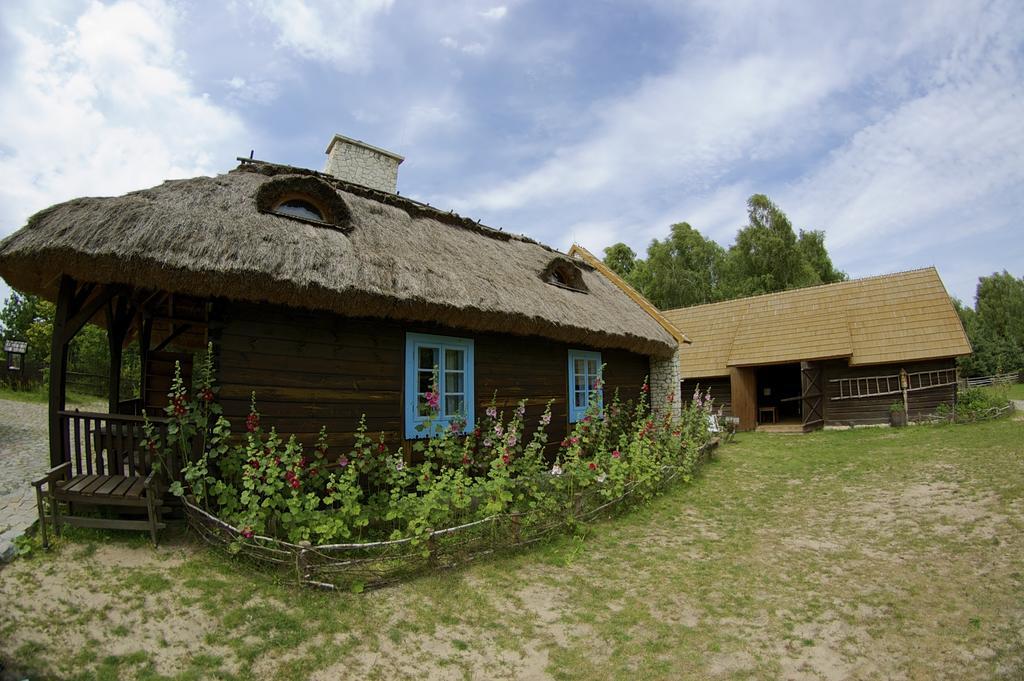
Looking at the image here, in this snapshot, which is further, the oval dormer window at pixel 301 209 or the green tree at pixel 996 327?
the green tree at pixel 996 327

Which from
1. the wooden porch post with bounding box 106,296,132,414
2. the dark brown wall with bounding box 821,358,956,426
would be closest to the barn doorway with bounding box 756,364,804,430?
the dark brown wall with bounding box 821,358,956,426

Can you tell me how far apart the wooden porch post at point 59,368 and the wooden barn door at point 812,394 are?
15923 mm

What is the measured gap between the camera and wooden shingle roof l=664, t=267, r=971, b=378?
46.8ft

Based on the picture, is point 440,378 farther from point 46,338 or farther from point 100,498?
point 46,338

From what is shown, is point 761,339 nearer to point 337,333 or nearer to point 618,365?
point 618,365

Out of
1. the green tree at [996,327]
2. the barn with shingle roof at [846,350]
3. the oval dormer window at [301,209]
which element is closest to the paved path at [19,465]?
the oval dormer window at [301,209]

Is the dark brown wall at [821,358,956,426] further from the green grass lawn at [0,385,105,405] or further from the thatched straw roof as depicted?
the green grass lawn at [0,385,105,405]

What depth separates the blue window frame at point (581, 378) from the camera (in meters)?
9.30

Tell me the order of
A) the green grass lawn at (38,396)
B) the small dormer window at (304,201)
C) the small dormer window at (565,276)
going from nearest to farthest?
the small dormer window at (304,201) < the small dormer window at (565,276) < the green grass lawn at (38,396)

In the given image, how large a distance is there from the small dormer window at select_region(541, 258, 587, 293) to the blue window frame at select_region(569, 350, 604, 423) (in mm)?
1234

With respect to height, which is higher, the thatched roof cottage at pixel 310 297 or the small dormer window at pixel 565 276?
the small dormer window at pixel 565 276

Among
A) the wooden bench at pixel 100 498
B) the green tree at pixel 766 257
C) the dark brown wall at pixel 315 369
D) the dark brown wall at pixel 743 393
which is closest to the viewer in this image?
the wooden bench at pixel 100 498

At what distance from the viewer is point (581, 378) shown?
968 cm

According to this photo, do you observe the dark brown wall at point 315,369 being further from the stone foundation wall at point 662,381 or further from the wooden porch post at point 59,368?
the stone foundation wall at point 662,381
